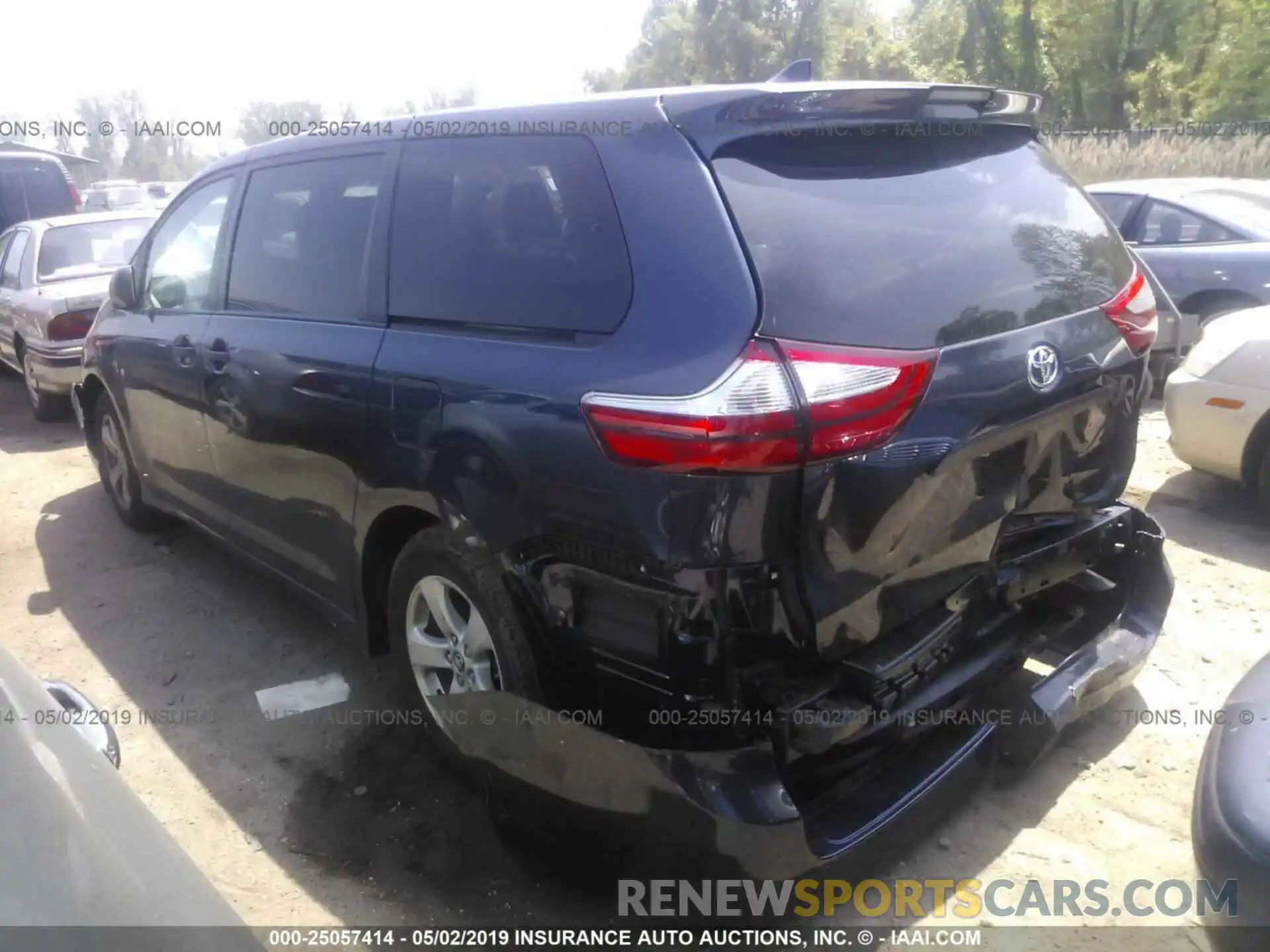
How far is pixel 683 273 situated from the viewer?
83.4 inches

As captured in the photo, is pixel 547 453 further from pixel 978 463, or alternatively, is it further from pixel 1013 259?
pixel 1013 259

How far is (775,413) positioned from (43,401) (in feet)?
26.3

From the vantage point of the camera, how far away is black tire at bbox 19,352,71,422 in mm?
7984

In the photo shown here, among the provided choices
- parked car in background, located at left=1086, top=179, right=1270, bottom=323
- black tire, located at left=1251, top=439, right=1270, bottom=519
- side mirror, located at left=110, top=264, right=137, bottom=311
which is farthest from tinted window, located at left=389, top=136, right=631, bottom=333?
parked car in background, located at left=1086, top=179, right=1270, bottom=323

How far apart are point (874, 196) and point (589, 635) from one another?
123 cm

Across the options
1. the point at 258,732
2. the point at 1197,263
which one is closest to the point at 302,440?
the point at 258,732

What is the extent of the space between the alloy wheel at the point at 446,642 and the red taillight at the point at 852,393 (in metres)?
1.11

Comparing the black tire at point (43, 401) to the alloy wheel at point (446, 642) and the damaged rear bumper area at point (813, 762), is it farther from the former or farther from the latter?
the damaged rear bumper area at point (813, 762)

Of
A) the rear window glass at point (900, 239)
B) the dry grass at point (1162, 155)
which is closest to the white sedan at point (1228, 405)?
the rear window glass at point (900, 239)

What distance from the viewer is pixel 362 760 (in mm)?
3221

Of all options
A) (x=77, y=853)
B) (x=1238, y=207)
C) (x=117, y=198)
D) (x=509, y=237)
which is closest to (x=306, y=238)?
(x=509, y=237)

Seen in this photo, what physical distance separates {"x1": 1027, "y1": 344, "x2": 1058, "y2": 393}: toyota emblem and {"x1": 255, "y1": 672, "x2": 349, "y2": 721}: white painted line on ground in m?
2.60

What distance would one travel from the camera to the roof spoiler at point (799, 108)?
2.21 meters

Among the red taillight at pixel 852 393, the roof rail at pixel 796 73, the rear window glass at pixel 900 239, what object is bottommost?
the red taillight at pixel 852 393
